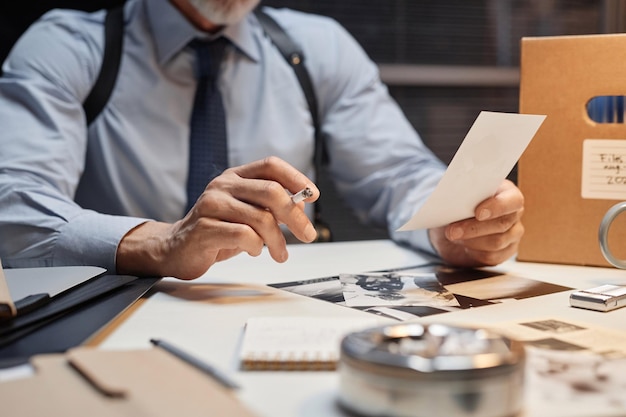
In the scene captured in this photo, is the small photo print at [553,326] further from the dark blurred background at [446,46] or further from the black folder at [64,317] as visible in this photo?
the dark blurred background at [446,46]

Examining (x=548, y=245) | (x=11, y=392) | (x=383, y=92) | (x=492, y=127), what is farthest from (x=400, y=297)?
(x=383, y=92)

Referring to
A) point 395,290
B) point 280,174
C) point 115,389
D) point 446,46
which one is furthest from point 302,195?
point 446,46

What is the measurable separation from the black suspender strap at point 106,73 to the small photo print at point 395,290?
2.45ft

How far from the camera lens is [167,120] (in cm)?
145

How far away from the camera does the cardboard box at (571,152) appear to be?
101cm

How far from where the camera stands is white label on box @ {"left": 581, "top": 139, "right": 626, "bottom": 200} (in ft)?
3.31

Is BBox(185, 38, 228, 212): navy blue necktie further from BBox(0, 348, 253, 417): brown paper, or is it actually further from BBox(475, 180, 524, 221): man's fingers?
BBox(0, 348, 253, 417): brown paper

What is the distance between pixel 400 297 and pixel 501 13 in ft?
6.15

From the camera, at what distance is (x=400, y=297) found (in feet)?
2.75

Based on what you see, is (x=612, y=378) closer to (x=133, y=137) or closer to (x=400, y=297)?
(x=400, y=297)

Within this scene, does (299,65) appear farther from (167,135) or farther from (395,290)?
(395,290)

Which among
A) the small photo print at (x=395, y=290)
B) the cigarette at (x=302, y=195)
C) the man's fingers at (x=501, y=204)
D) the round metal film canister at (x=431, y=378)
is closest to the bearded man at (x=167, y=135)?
the man's fingers at (x=501, y=204)

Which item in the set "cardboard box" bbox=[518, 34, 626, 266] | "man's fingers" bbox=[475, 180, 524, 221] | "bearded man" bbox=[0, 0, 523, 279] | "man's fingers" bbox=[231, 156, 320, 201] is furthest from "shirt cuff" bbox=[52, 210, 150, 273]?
"cardboard box" bbox=[518, 34, 626, 266]

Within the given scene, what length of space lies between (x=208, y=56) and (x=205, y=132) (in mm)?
172
